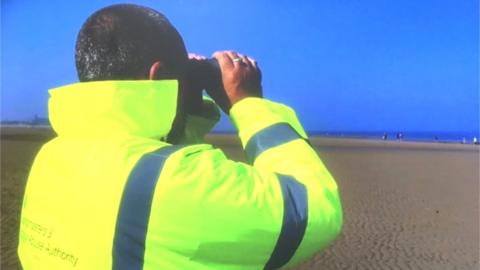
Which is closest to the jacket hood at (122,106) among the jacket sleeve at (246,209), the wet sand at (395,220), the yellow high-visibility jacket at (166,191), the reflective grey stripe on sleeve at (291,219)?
the yellow high-visibility jacket at (166,191)

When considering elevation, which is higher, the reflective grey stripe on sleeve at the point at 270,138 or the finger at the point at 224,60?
the finger at the point at 224,60

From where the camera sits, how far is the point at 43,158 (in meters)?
1.51

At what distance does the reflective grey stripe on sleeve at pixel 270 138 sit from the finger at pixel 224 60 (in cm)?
18

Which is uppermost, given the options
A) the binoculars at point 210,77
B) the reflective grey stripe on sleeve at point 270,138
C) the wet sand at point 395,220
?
the binoculars at point 210,77

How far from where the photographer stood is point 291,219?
125cm

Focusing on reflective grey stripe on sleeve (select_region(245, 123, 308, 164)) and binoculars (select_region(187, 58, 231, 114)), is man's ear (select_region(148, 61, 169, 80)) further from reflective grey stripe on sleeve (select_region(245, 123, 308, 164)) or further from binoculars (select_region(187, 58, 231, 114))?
reflective grey stripe on sleeve (select_region(245, 123, 308, 164))

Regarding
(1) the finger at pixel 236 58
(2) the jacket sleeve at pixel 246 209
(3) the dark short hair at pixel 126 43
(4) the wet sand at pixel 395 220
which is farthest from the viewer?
(4) the wet sand at pixel 395 220

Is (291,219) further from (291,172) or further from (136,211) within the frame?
(136,211)

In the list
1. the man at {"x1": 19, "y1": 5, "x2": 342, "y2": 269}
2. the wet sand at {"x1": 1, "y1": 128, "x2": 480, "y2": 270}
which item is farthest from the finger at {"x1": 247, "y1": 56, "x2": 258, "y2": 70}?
the wet sand at {"x1": 1, "y1": 128, "x2": 480, "y2": 270}

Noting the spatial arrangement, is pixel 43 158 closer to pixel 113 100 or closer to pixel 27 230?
pixel 27 230

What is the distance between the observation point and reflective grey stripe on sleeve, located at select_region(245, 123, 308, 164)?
1.40 metres

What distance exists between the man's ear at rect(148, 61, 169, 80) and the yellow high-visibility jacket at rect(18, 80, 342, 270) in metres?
0.03

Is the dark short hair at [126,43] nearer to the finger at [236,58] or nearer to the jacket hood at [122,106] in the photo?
the jacket hood at [122,106]

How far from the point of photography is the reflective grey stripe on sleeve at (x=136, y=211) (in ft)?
4.09
